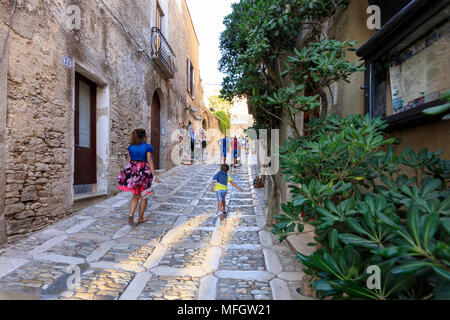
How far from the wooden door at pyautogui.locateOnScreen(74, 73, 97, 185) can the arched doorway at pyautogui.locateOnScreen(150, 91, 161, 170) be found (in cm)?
391

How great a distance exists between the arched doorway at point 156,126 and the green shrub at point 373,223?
843 cm

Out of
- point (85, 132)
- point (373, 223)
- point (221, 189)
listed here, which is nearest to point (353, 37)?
point (373, 223)

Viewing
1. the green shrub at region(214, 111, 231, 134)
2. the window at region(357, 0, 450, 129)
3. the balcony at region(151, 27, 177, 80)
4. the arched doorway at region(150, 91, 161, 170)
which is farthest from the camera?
the green shrub at region(214, 111, 231, 134)

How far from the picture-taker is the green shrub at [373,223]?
0.97 metres

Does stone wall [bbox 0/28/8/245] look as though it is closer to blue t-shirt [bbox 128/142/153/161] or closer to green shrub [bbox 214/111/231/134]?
blue t-shirt [bbox 128/142/153/161]

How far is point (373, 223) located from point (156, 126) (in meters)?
9.74

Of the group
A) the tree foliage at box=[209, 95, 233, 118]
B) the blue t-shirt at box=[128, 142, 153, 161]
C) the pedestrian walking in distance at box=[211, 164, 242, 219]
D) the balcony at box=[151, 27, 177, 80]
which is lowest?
the pedestrian walking in distance at box=[211, 164, 242, 219]

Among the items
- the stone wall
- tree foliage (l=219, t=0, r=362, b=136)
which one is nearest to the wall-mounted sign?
the stone wall

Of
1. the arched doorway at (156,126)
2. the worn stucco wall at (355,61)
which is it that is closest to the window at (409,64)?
the worn stucco wall at (355,61)

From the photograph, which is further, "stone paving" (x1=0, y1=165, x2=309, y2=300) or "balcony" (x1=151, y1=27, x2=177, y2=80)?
"balcony" (x1=151, y1=27, x2=177, y2=80)

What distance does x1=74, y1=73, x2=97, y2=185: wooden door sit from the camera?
5.14 meters
